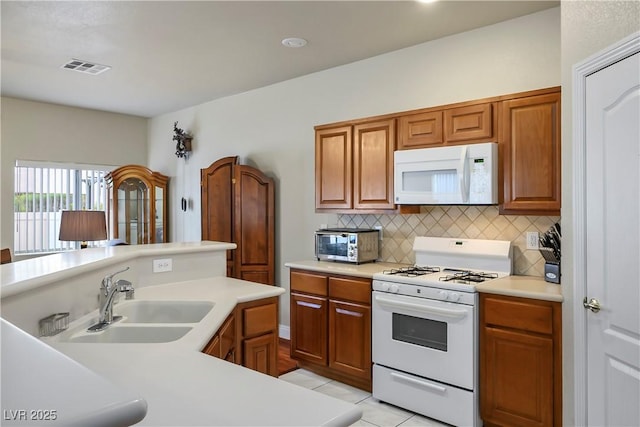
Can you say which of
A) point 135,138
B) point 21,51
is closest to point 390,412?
point 21,51

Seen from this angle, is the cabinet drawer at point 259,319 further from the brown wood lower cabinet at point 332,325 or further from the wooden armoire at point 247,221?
the wooden armoire at point 247,221

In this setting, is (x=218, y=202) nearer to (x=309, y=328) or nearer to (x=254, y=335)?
(x=309, y=328)

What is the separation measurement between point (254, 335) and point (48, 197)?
15.8ft

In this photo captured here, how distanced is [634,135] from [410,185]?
1608 millimetres

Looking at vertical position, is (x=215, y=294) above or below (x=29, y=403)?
below

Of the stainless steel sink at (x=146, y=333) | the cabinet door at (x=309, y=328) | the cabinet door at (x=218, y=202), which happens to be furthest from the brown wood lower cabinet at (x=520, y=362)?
the cabinet door at (x=218, y=202)

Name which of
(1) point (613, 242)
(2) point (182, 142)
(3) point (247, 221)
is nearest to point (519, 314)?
(1) point (613, 242)

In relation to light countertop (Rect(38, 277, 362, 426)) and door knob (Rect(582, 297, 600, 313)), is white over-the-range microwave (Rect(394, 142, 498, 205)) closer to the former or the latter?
door knob (Rect(582, 297, 600, 313))

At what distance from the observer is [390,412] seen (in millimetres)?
3115

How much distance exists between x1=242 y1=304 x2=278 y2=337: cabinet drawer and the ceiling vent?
3118 mm

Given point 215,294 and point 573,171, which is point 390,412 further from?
point 573,171

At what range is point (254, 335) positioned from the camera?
100 inches

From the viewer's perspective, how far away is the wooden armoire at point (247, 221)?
4.82 metres

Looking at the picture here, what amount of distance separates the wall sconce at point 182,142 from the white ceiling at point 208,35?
42.8 inches
